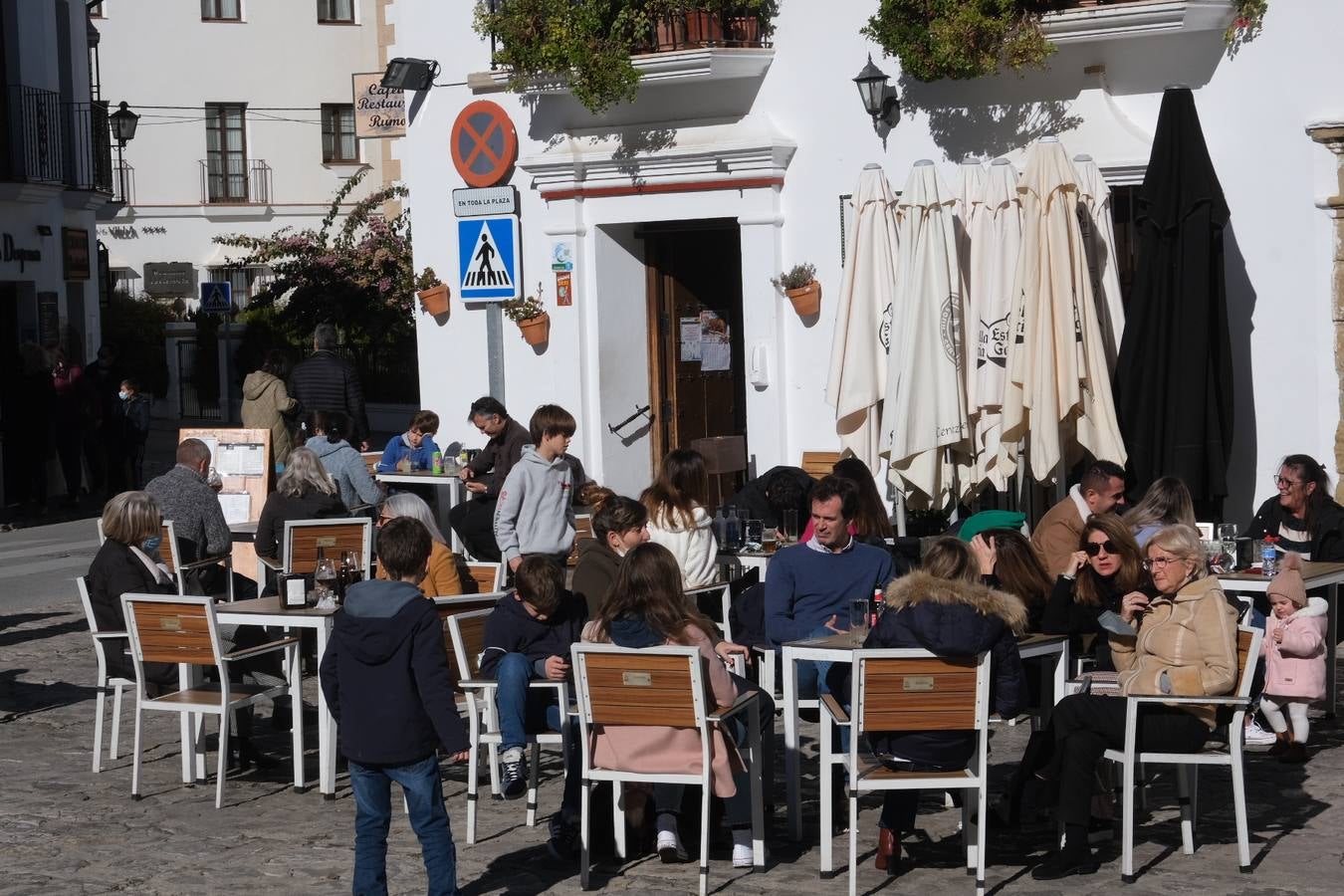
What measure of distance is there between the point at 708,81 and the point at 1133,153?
3164 mm

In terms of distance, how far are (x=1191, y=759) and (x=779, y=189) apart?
7211mm

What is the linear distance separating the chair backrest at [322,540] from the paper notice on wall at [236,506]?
3529mm

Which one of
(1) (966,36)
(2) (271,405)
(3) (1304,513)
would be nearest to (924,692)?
(3) (1304,513)

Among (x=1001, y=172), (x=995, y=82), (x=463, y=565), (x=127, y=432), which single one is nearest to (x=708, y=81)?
(x=995, y=82)

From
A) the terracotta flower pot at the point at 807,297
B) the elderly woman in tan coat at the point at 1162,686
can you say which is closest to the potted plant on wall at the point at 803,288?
the terracotta flower pot at the point at 807,297

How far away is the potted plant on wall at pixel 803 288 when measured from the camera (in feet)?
43.6

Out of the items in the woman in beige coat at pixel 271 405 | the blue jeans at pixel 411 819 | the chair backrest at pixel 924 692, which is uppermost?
the woman in beige coat at pixel 271 405

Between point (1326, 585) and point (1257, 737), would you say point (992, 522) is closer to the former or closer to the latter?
point (1257, 737)

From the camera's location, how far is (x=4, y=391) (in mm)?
22125

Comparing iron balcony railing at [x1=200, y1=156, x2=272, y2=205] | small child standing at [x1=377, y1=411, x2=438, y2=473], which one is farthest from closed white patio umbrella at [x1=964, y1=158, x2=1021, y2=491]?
iron balcony railing at [x1=200, y1=156, x2=272, y2=205]

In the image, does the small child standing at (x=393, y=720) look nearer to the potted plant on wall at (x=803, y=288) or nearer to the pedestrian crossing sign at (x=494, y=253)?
the potted plant on wall at (x=803, y=288)

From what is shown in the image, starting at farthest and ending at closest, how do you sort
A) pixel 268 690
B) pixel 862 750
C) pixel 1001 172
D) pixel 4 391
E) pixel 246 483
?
pixel 4 391 < pixel 246 483 < pixel 1001 172 < pixel 268 690 < pixel 862 750

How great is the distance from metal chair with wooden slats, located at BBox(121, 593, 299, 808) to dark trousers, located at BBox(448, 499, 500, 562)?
Result: 14.5 ft

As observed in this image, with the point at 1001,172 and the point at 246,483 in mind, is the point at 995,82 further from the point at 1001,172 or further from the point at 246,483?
the point at 246,483
